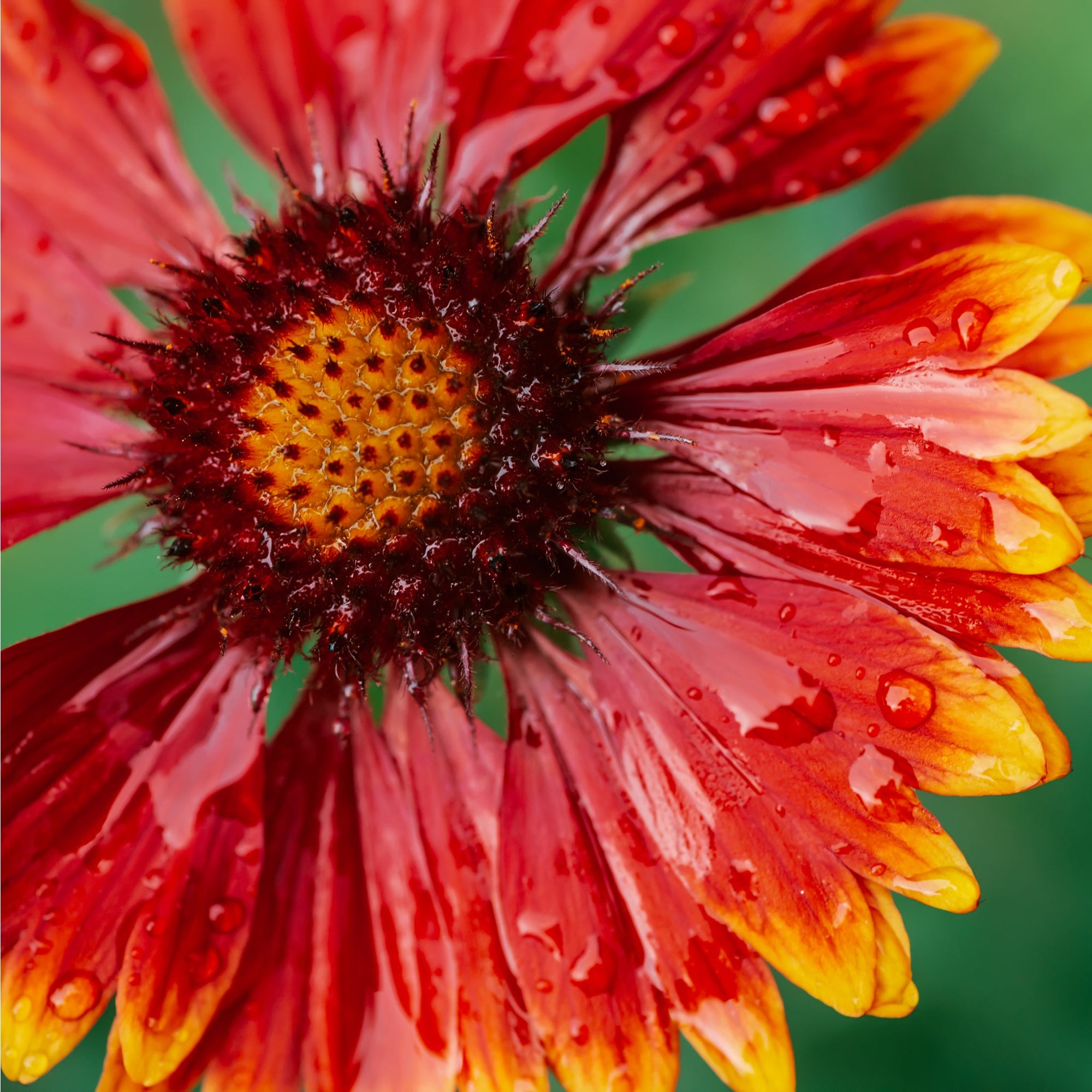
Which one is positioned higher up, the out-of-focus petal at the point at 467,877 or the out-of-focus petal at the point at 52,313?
the out-of-focus petal at the point at 52,313

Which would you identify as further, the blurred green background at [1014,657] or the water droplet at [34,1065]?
the blurred green background at [1014,657]

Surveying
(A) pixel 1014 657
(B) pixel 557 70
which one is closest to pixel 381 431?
(B) pixel 557 70

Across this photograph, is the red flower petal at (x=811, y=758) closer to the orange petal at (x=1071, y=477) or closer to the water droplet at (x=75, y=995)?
the orange petal at (x=1071, y=477)

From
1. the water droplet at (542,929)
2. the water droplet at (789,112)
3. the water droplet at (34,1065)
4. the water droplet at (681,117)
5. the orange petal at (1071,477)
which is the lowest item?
the water droplet at (542,929)

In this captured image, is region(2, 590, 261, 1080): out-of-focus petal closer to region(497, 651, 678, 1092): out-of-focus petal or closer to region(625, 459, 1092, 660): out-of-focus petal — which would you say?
region(497, 651, 678, 1092): out-of-focus petal

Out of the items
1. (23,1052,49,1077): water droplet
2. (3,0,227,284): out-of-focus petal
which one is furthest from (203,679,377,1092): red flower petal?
(3,0,227,284): out-of-focus petal

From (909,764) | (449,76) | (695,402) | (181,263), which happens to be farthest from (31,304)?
(909,764)

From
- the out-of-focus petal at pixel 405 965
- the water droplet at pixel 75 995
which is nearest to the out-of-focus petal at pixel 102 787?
the water droplet at pixel 75 995
